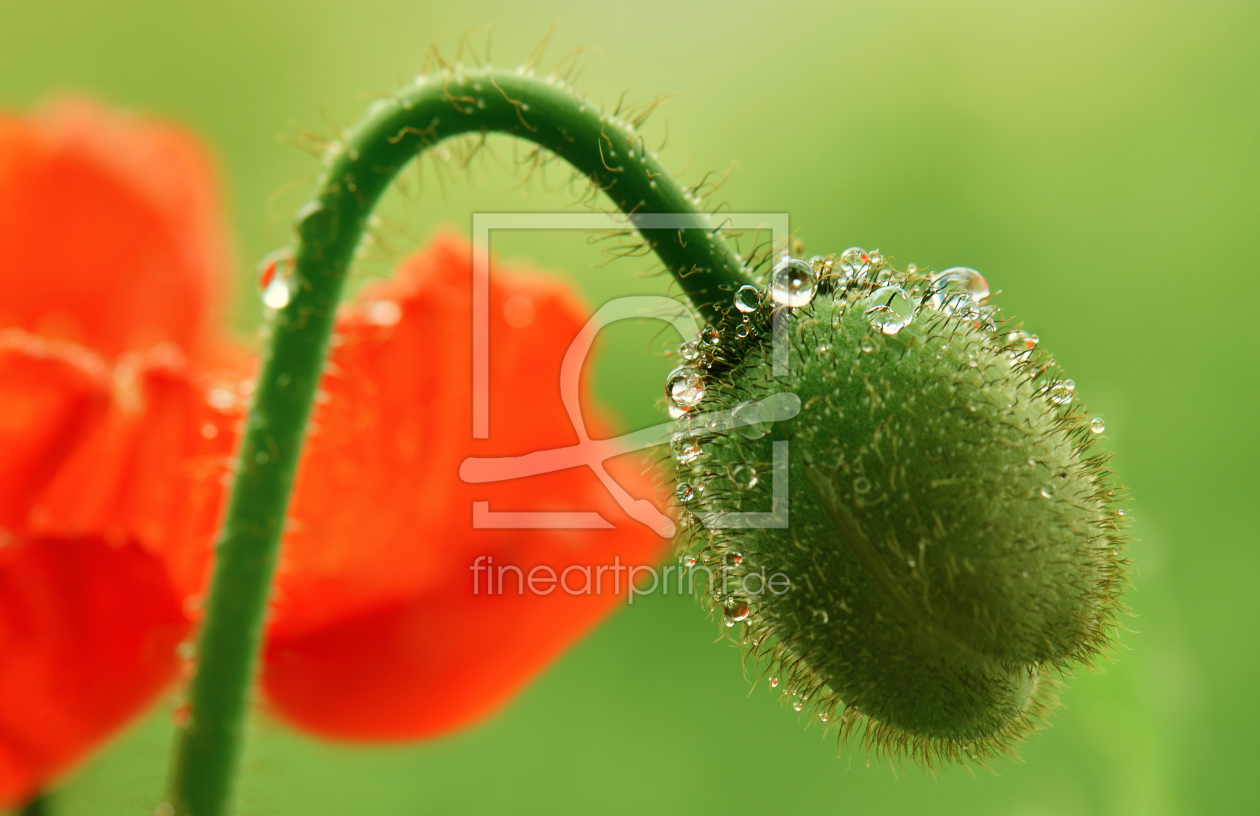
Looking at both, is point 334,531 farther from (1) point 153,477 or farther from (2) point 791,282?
(2) point 791,282

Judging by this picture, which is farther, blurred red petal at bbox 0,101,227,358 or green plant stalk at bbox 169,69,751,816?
blurred red petal at bbox 0,101,227,358

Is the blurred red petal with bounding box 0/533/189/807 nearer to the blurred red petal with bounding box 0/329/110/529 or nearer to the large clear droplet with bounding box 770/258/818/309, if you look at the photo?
the blurred red petal with bounding box 0/329/110/529

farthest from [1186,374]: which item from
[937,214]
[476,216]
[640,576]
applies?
[476,216]

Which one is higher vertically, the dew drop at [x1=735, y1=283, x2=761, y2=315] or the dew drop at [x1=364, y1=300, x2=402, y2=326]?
the dew drop at [x1=364, y1=300, x2=402, y2=326]

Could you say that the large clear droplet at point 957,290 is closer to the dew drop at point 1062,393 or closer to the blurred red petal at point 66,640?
the dew drop at point 1062,393

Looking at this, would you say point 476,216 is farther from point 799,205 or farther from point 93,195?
point 799,205

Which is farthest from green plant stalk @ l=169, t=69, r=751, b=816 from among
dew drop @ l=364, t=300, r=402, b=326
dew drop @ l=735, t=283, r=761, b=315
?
dew drop @ l=364, t=300, r=402, b=326

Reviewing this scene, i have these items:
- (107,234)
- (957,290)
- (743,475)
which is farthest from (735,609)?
(107,234)
